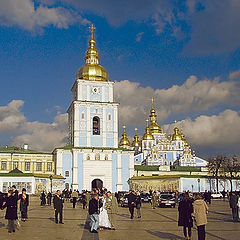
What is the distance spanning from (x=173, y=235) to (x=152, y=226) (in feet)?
8.71

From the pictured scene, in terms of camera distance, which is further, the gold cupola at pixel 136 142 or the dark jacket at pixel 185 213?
the gold cupola at pixel 136 142

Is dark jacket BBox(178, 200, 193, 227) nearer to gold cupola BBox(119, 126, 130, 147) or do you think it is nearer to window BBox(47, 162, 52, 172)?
window BBox(47, 162, 52, 172)

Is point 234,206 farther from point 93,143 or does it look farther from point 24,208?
point 93,143

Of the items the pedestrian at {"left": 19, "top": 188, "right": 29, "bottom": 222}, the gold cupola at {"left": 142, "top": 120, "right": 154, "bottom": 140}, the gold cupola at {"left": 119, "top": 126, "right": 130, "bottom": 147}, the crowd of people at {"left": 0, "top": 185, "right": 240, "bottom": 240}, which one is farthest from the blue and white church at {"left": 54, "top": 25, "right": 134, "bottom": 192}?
the gold cupola at {"left": 142, "top": 120, "right": 154, "bottom": 140}

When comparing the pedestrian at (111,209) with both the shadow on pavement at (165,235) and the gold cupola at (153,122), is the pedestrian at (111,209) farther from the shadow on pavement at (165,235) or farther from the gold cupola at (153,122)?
the gold cupola at (153,122)

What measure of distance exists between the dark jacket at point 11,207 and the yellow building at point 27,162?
41102mm

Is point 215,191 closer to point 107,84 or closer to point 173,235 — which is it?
point 107,84

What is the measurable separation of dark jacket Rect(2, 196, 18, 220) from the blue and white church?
3798 centimetres

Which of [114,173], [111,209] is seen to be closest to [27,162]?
[114,173]

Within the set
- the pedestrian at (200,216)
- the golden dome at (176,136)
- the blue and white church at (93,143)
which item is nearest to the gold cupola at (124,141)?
the golden dome at (176,136)

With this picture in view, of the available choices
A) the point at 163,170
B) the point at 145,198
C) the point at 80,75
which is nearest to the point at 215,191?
the point at 163,170

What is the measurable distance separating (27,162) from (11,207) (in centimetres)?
4162

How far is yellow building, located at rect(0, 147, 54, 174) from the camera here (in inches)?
2119

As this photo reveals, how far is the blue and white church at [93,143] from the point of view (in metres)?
52.3
